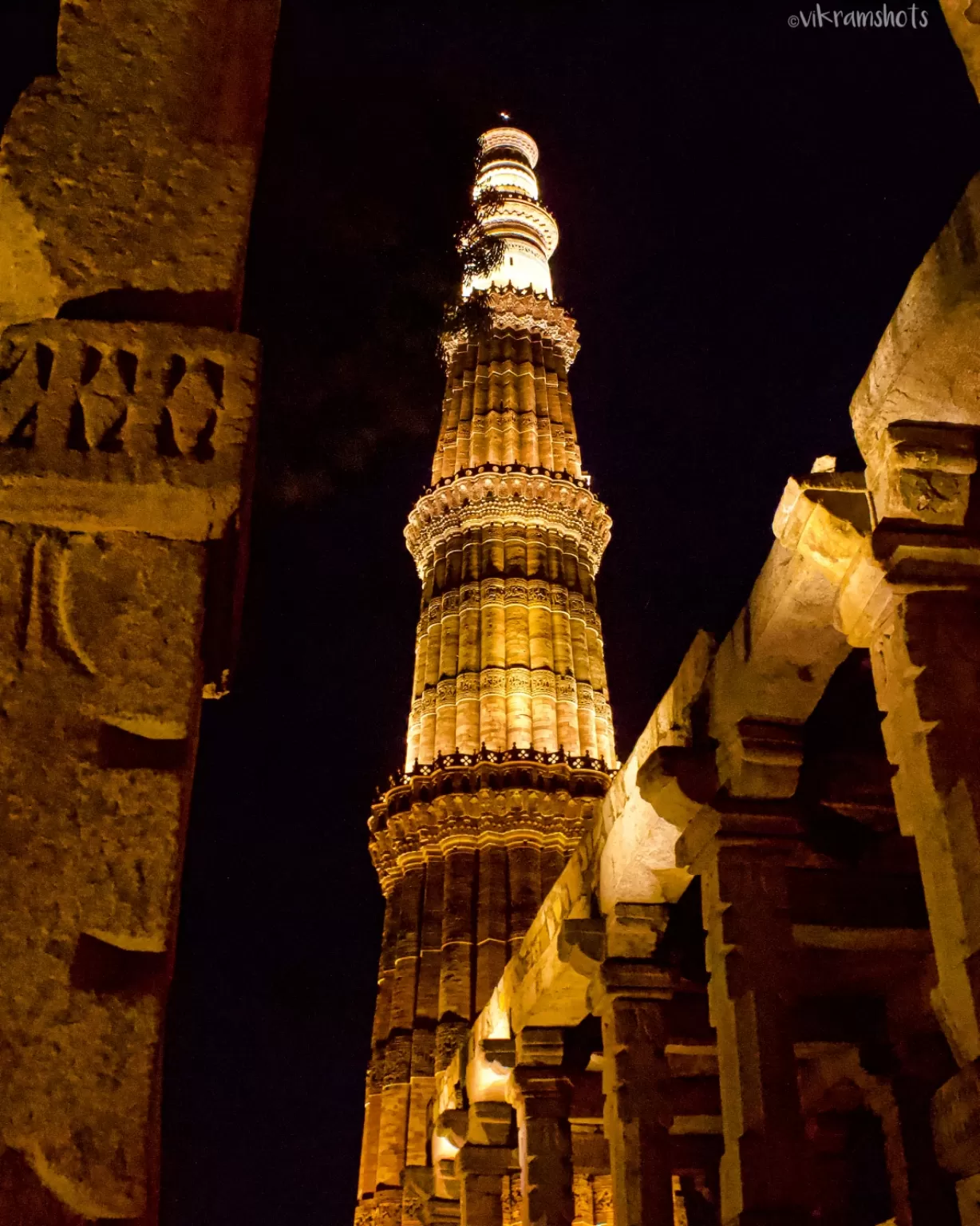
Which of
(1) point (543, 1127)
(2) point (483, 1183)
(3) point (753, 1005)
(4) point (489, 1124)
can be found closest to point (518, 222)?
(4) point (489, 1124)

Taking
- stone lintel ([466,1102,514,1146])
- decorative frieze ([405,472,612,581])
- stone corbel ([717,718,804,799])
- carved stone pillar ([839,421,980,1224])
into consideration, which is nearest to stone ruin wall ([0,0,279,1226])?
carved stone pillar ([839,421,980,1224])

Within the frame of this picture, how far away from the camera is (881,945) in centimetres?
782

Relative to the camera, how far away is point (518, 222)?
31875 millimetres

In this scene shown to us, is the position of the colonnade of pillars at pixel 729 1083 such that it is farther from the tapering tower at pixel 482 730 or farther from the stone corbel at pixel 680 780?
the tapering tower at pixel 482 730

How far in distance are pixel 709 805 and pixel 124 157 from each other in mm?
4634

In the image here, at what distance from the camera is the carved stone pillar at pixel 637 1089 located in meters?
7.77

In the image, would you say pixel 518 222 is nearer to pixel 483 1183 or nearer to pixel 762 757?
pixel 483 1183

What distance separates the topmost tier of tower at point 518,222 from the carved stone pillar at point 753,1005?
927 inches

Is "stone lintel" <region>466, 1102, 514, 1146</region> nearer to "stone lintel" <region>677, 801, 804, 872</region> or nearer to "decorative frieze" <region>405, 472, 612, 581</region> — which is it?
"stone lintel" <region>677, 801, 804, 872</region>

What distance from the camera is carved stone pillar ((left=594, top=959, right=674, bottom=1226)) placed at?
25.5 ft

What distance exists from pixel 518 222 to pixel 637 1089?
89.1 ft

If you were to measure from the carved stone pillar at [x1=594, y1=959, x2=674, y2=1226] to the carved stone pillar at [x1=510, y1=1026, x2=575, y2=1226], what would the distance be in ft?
6.49

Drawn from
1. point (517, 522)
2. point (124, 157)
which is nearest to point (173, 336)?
point (124, 157)

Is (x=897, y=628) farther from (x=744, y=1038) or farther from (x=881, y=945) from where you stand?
(x=881, y=945)
